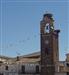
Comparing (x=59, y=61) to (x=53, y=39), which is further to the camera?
(x=59, y=61)

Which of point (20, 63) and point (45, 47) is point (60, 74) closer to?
point (45, 47)

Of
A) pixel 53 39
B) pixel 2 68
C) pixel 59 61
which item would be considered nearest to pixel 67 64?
pixel 59 61

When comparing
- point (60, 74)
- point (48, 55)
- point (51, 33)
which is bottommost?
point (60, 74)

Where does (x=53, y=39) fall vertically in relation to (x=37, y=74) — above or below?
above

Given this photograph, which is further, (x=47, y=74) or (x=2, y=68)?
(x=2, y=68)

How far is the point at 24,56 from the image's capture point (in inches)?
1911

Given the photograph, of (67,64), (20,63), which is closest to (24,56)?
(20,63)

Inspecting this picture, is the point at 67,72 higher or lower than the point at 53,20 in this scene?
lower

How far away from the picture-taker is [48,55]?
1479 inches

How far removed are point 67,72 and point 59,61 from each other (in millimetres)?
3794

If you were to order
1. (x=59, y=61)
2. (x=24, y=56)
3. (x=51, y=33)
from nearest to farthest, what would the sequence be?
(x=51, y=33) → (x=59, y=61) → (x=24, y=56)

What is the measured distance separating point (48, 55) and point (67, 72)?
3.20 m

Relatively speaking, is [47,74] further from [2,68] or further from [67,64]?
[2,68]

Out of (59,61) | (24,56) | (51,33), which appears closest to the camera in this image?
(51,33)
